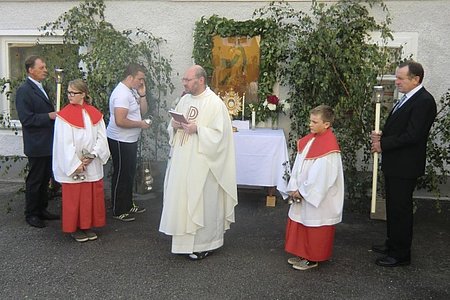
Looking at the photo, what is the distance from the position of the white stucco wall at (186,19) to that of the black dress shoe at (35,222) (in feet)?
8.86

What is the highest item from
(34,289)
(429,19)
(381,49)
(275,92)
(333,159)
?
(429,19)

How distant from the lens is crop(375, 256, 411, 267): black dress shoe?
4.45 metres

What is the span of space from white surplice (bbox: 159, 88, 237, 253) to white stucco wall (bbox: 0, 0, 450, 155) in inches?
111

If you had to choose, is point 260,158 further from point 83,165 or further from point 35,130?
point 35,130

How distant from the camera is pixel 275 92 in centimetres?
705

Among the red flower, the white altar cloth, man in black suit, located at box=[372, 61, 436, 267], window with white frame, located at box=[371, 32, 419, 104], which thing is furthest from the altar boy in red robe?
window with white frame, located at box=[371, 32, 419, 104]

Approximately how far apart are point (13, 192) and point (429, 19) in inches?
246

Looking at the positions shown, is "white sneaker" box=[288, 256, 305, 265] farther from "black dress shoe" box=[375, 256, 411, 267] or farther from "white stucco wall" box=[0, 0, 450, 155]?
"white stucco wall" box=[0, 0, 450, 155]

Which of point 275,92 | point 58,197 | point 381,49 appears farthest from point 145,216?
point 381,49

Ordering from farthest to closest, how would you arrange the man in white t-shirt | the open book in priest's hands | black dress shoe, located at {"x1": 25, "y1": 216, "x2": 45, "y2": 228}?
black dress shoe, located at {"x1": 25, "y1": 216, "x2": 45, "y2": 228} < the man in white t-shirt < the open book in priest's hands

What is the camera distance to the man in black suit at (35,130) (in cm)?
521

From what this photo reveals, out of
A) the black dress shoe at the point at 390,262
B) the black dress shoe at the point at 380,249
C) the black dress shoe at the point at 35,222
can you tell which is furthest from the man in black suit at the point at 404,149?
the black dress shoe at the point at 35,222

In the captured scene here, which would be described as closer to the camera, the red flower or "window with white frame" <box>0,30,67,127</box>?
the red flower

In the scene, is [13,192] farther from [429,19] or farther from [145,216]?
[429,19]
